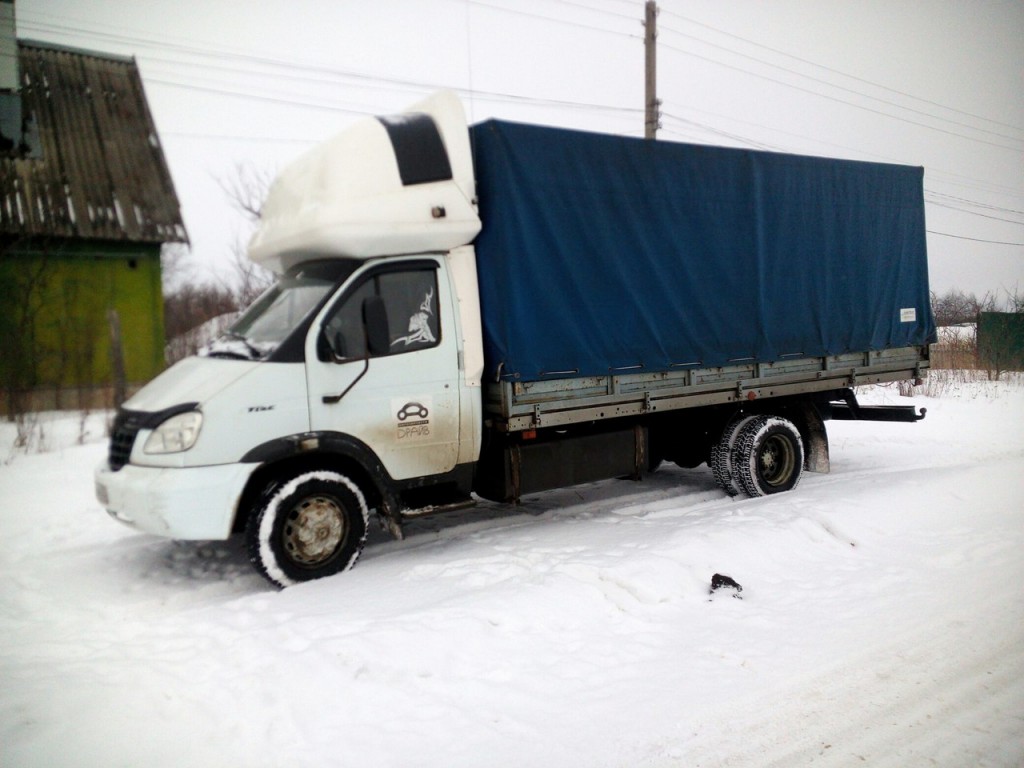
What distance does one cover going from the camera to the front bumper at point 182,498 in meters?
4.89

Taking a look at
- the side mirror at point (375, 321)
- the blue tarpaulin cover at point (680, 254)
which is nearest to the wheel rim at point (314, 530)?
the side mirror at point (375, 321)

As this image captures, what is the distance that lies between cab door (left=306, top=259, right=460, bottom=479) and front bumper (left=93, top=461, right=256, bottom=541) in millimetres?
743

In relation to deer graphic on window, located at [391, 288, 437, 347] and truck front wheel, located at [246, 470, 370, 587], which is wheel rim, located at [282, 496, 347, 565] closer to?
truck front wheel, located at [246, 470, 370, 587]

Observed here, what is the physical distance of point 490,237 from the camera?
235 inches

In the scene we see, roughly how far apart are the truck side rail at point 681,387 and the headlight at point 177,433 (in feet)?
7.61

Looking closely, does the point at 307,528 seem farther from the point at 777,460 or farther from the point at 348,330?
the point at 777,460

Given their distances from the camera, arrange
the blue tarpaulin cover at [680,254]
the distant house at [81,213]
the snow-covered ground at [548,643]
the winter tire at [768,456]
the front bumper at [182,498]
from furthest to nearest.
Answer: the distant house at [81,213] → the winter tire at [768,456] → the blue tarpaulin cover at [680,254] → the front bumper at [182,498] → the snow-covered ground at [548,643]

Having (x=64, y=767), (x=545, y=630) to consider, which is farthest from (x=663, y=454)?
(x=64, y=767)

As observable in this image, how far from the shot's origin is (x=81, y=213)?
15.0m

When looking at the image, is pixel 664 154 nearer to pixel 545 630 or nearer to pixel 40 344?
pixel 545 630

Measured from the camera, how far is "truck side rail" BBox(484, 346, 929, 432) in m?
6.08

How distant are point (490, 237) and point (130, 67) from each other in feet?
53.9

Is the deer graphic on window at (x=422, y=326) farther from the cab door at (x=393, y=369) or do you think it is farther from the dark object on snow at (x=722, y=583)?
the dark object on snow at (x=722, y=583)

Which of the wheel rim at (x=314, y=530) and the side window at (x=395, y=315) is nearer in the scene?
the wheel rim at (x=314, y=530)
